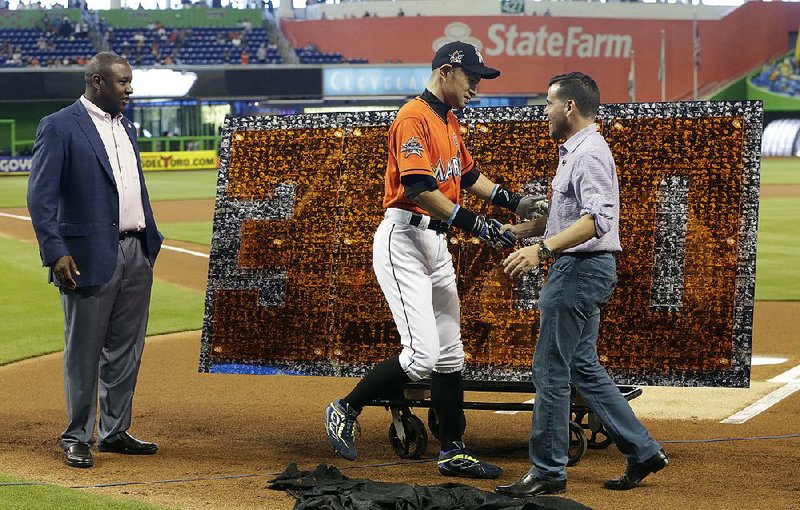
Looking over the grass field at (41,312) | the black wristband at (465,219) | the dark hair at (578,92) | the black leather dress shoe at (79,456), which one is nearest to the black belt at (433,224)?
the black wristband at (465,219)

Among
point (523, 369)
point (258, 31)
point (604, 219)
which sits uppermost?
point (258, 31)

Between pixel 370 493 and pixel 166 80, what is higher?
pixel 166 80

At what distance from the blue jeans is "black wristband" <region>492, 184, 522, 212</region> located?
30.6 inches

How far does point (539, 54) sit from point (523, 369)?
2289 inches

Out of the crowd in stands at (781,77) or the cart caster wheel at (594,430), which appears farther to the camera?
the crowd in stands at (781,77)

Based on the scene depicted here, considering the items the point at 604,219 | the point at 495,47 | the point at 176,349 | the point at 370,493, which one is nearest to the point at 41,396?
the point at 176,349

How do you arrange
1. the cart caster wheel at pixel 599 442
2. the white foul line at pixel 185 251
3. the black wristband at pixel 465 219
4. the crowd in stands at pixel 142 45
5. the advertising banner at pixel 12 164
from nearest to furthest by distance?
the black wristband at pixel 465 219 → the cart caster wheel at pixel 599 442 → the white foul line at pixel 185 251 → the advertising banner at pixel 12 164 → the crowd in stands at pixel 142 45

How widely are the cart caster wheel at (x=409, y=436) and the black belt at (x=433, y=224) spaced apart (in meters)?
1.05

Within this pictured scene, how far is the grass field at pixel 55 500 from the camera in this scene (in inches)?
198

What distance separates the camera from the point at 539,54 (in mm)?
63188

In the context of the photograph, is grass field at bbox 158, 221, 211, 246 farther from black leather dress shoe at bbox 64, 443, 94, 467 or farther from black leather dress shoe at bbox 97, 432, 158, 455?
black leather dress shoe at bbox 64, 443, 94, 467

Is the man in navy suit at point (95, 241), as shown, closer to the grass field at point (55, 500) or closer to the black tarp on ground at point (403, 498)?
the grass field at point (55, 500)

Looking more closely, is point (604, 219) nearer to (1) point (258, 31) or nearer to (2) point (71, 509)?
(2) point (71, 509)

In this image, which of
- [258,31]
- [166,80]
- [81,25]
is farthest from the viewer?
[258,31]
